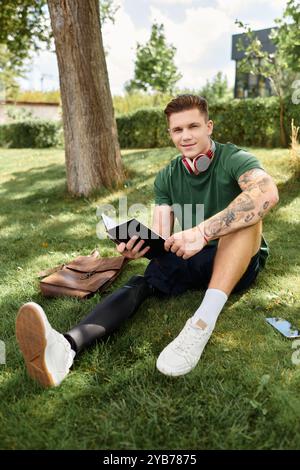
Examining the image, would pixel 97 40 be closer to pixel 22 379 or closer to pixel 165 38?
pixel 22 379

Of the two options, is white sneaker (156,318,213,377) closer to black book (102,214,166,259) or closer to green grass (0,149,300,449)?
green grass (0,149,300,449)

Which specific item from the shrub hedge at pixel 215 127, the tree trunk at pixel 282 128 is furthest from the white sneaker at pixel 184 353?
the tree trunk at pixel 282 128

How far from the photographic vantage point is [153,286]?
3.19 meters

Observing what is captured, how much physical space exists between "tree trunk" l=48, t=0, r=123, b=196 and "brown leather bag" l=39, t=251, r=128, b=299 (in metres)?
3.25

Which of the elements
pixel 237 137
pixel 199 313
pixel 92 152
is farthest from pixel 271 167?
pixel 199 313

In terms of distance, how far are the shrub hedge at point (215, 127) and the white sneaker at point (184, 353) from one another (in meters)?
6.32

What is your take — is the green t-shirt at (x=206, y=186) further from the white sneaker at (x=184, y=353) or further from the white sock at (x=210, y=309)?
the white sneaker at (x=184, y=353)

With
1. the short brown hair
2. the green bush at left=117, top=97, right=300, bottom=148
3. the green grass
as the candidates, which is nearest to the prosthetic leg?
the green grass

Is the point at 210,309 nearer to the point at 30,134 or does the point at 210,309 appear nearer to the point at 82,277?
the point at 82,277

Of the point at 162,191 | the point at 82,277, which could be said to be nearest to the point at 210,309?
the point at 162,191

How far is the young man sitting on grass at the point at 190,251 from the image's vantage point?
226 cm

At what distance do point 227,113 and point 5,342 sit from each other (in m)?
11.3

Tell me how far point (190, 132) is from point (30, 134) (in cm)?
1777

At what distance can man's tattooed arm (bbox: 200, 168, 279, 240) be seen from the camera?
2.56 m
